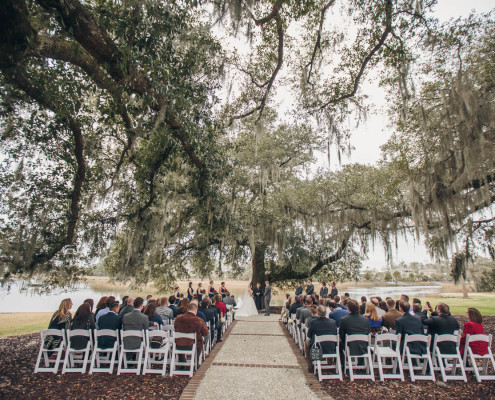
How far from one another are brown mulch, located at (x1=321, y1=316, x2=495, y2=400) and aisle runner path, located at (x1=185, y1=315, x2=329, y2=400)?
389 mm

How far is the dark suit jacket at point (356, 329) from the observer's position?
4.45m

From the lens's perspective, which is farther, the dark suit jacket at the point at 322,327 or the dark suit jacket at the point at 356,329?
the dark suit jacket at the point at 322,327

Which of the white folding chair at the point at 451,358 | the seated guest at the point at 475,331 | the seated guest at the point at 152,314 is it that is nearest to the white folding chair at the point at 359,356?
the white folding chair at the point at 451,358

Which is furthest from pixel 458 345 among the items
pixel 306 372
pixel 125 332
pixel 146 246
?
pixel 146 246

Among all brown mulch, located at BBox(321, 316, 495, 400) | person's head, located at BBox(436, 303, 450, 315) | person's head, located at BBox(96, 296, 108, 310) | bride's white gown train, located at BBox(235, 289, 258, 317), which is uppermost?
person's head, located at BBox(436, 303, 450, 315)

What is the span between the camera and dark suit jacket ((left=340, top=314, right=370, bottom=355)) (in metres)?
4.45

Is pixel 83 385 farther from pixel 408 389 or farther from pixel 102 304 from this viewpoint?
pixel 408 389

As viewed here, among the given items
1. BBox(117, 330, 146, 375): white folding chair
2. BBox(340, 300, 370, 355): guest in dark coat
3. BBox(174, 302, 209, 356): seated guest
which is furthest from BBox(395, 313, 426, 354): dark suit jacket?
BBox(117, 330, 146, 375): white folding chair

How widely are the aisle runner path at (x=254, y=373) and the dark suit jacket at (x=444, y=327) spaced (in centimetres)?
224

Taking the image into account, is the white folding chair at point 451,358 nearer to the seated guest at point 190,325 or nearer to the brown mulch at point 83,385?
the seated guest at point 190,325

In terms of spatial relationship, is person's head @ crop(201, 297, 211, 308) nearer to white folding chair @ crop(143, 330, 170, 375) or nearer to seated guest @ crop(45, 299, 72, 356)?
white folding chair @ crop(143, 330, 170, 375)

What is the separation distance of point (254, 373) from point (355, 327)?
1.74 m

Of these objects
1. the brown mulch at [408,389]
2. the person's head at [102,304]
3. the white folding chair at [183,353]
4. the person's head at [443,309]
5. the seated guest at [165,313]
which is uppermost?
the person's head at [443,309]

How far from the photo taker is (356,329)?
14.7 ft
